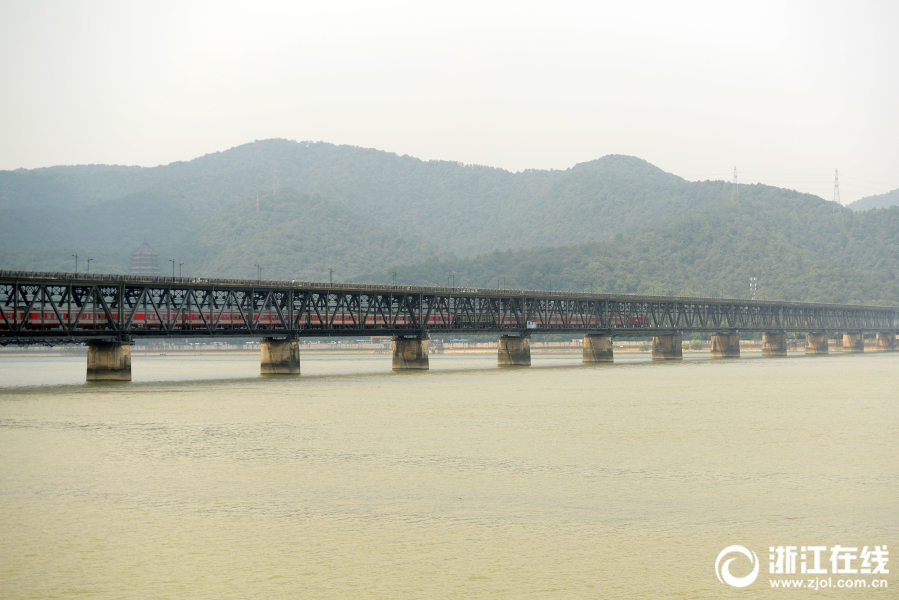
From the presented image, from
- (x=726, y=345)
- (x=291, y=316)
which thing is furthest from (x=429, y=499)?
(x=726, y=345)

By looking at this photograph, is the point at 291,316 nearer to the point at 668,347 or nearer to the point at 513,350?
the point at 513,350

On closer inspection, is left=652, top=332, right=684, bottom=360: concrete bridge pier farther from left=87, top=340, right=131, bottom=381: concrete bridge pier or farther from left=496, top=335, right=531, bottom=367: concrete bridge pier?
left=87, top=340, right=131, bottom=381: concrete bridge pier

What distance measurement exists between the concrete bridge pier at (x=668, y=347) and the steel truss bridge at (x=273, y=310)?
228 cm

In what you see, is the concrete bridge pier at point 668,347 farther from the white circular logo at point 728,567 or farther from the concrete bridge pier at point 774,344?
the white circular logo at point 728,567

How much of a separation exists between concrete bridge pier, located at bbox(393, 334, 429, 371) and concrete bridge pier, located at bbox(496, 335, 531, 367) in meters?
18.7

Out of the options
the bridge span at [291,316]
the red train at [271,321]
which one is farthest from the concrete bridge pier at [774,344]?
the red train at [271,321]

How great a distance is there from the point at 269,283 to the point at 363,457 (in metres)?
72.0

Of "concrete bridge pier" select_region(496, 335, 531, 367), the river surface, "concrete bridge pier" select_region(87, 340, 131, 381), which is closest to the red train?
"concrete bridge pier" select_region(496, 335, 531, 367)

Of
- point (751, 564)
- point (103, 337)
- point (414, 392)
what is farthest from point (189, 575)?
point (103, 337)

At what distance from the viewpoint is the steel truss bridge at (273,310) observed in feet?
289

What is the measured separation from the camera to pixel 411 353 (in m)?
122

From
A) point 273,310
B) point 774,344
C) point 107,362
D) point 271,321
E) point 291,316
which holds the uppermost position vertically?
point 273,310

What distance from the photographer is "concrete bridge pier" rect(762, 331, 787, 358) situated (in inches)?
7648

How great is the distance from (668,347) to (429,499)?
14397 cm
